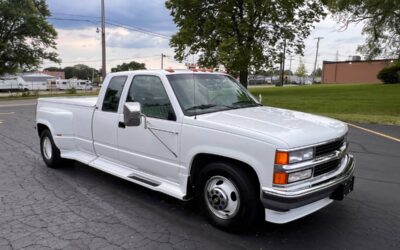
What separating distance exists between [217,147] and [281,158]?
75 centimetres

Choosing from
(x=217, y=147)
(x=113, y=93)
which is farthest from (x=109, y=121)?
(x=217, y=147)

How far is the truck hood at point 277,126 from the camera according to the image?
12.3 ft

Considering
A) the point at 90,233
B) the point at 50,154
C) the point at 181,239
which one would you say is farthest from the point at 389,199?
the point at 50,154

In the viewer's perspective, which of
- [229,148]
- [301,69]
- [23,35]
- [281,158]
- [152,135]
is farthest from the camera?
[301,69]

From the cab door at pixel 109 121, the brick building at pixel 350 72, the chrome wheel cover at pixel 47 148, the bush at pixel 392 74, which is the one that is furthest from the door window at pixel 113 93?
the brick building at pixel 350 72

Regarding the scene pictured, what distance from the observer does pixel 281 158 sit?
363cm

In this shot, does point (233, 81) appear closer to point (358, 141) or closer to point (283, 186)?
point (283, 186)

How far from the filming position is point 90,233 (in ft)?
13.7

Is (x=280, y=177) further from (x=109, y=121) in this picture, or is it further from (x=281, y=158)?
(x=109, y=121)

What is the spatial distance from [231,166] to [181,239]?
3.10ft

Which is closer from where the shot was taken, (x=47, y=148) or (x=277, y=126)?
(x=277, y=126)

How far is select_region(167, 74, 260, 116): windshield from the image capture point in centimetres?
471

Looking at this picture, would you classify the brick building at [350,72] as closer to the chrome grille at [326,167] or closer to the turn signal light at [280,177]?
the chrome grille at [326,167]

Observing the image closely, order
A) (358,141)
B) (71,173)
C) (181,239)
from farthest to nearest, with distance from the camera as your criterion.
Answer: (358,141) < (71,173) < (181,239)
